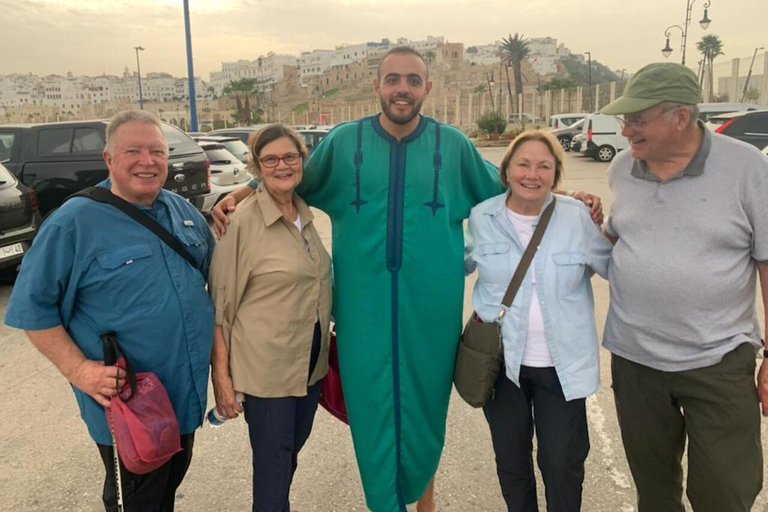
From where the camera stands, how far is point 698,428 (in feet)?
Answer: 6.47

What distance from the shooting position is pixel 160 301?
1.92 m

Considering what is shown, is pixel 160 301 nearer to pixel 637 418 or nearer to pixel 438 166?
pixel 438 166

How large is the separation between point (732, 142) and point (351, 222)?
4.67 feet

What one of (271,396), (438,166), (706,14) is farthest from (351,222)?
(706,14)

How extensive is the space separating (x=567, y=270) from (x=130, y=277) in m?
1.53

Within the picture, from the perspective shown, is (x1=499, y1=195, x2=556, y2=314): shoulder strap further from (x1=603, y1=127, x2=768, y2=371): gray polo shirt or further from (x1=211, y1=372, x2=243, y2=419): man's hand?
(x1=211, y1=372, x2=243, y2=419): man's hand

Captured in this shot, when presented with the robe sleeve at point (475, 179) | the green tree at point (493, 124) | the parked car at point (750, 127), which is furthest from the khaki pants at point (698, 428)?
the green tree at point (493, 124)

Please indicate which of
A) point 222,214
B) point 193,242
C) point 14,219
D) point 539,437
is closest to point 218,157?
point 14,219

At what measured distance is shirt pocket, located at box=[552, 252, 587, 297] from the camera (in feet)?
6.82

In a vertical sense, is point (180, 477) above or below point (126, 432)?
below

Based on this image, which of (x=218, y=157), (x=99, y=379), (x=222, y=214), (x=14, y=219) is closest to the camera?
(x=99, y=379)

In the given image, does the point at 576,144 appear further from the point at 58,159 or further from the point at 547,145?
the point at 547,145

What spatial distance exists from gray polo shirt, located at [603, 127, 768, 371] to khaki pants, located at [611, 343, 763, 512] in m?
0.08

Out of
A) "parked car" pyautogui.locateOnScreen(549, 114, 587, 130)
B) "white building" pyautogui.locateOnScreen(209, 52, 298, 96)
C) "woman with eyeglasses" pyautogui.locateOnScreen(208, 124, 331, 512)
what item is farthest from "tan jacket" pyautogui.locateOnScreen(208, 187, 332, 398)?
"white building" pyautogui.locateOnScreen(209, 52, 298, 96)
